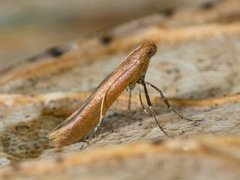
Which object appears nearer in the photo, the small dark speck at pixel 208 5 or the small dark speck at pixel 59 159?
the small dark speck at pixel 59 159

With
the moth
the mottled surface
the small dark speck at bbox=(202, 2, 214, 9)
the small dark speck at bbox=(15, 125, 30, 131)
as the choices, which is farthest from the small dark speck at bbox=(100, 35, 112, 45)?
the small dark speck at bbox=(15, 125, 30, 131)

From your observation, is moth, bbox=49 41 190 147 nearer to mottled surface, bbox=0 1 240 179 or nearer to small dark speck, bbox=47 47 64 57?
mottled surface, bbox=0 1 240 179

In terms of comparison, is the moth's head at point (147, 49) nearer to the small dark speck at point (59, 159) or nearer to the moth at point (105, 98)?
the moth at point (105, 98)

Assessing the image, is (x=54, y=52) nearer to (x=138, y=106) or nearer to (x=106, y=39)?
(x=106, y=39)

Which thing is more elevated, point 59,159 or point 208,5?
point 208,5

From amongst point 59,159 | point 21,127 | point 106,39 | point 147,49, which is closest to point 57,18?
point 106,39

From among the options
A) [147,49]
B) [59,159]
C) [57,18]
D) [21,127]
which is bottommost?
[59,159]

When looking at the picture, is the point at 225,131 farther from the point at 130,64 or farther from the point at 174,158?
the point at 130,64

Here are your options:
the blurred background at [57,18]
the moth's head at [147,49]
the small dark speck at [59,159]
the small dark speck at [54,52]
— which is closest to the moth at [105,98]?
the moth's head at [147,49]
